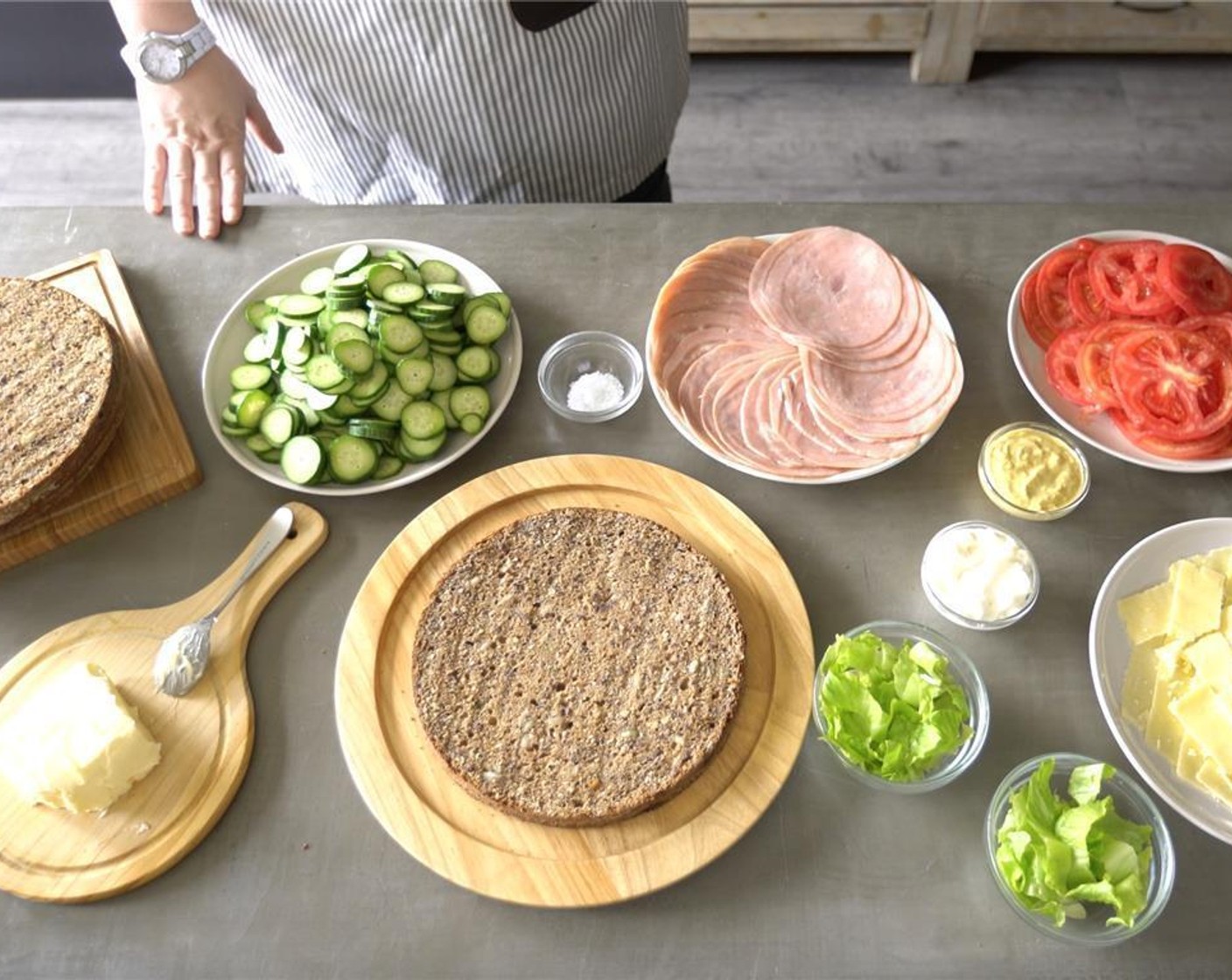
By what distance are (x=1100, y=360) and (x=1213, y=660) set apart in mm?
660

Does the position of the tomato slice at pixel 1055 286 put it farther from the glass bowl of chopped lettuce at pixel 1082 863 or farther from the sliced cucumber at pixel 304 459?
the sliced cucumber at pixel 304 459

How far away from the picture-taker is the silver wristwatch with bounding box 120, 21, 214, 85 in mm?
2438

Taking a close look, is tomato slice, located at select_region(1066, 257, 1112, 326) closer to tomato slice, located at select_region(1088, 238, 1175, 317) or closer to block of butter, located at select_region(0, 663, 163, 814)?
tomato slice, located at select_region(1088, 238, 1175, 317)

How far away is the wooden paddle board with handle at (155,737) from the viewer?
178 centimetres

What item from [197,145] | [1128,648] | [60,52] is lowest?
[1128,648]

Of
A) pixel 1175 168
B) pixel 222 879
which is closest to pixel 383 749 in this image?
pixel 222 879

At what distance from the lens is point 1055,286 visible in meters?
2.28

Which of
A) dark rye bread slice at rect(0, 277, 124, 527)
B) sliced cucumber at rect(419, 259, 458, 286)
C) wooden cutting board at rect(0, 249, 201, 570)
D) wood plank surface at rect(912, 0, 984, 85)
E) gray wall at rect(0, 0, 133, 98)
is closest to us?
dark rye bread slice at rect(0, 277, 124, 527)

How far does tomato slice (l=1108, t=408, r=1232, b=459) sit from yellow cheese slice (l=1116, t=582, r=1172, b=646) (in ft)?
1.02

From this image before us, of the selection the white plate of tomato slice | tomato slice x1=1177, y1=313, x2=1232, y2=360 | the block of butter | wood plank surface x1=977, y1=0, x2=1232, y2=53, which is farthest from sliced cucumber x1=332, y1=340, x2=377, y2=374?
wood plank surface x1=977, y1=0, x2=1232, y2=53

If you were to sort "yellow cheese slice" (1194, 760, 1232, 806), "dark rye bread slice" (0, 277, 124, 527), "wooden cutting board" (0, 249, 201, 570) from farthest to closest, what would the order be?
1. "wooden cutting board" (0, 249, 201, 570)
2. "dark rye bread slice" (0, 277, 124, 527)
3. "yellow cheese slice" (1194, 760, 1232, 806)

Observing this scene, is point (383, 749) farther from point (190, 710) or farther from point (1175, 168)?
point (1175, 168)

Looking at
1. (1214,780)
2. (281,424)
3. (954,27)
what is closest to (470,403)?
(281,424)

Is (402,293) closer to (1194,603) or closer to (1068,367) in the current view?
(1068,367)
